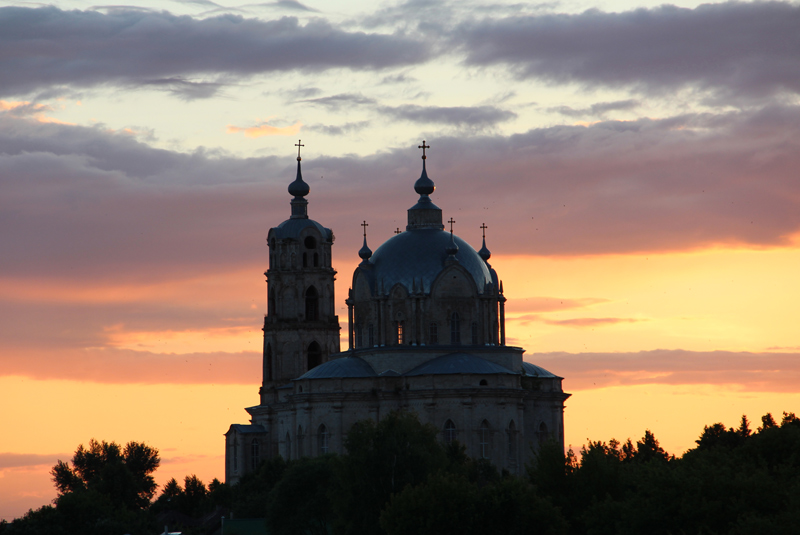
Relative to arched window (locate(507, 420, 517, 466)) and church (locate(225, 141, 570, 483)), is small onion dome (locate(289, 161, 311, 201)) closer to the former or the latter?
church (locate(225, 141, 570, 483))

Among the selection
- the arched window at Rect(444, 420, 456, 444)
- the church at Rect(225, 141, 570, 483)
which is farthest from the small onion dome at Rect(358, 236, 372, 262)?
the arched window at Rect(444, 420, 456, 444)

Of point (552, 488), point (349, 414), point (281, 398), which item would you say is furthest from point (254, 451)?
point (552, 488)

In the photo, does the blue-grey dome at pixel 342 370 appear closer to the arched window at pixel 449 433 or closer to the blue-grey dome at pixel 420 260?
the blue-grey dome at pixel 420 260

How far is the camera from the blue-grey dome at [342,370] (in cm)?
9094

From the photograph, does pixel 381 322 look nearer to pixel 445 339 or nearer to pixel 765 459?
pixel 445 339

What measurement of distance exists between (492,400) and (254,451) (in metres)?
19.7

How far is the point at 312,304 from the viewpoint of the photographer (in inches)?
4090

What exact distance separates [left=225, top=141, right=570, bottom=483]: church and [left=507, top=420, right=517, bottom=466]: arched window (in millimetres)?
54

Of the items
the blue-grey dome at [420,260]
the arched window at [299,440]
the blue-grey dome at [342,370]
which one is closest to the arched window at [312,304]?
the blue-grey dome at [420,260]

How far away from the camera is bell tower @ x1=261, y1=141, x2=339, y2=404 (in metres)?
103

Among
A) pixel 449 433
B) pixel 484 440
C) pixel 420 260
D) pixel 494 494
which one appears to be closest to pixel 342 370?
pixel 449 433

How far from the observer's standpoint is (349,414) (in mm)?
90438

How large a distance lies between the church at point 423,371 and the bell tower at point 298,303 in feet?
1.89

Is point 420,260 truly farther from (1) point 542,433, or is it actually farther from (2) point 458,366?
(1) point 542,433
